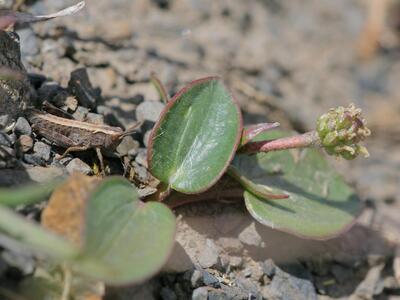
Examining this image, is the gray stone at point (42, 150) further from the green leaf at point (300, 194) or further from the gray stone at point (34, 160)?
the green leaf at point (300, 194)

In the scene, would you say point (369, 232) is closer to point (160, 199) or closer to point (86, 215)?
point (160, 199)

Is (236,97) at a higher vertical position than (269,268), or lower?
higher

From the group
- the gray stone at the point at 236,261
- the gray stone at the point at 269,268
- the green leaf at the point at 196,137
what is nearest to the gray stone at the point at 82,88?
the green leaf at the point at 196,137

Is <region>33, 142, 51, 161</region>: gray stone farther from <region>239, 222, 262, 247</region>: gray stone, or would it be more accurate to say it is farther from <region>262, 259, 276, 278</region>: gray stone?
<region>262, 259, 276, 278</region>: gray stone

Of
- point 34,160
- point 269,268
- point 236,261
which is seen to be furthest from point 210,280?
point 34,160

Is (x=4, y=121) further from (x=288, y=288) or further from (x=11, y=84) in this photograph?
(x=288, y=288)

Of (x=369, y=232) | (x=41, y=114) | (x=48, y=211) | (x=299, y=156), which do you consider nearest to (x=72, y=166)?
(x=41, y=114)

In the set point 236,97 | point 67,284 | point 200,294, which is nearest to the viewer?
point 67,284
